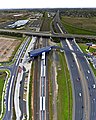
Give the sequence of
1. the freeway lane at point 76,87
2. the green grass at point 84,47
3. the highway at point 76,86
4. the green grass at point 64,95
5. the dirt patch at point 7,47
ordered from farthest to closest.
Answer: the green grass at point 84,47 < the dirt patch at point 7,47 < the highway at point 76,86 < the freeway lane at point 76,87 < the green grass at point 64,95

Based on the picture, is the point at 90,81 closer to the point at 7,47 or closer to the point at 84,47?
the point at 84,47

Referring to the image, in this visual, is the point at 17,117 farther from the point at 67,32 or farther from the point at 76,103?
the point at 67,32

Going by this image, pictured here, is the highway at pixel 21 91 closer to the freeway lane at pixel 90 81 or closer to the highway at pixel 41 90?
the highway at pixel 41 90

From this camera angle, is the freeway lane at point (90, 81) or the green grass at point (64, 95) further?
the freeway lane at point (90, 81)

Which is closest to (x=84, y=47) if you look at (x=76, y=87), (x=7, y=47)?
(x=7, y=47)

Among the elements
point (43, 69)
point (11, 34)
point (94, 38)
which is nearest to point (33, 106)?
point (43, 69)

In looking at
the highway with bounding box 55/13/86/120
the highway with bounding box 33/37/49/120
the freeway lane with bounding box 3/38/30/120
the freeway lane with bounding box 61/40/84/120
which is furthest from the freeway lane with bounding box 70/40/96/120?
the freeway lane with bounding box 3/38/30/120

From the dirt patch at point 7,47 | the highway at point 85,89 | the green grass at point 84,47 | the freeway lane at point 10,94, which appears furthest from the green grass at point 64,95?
the dirt patch at point 7,47
